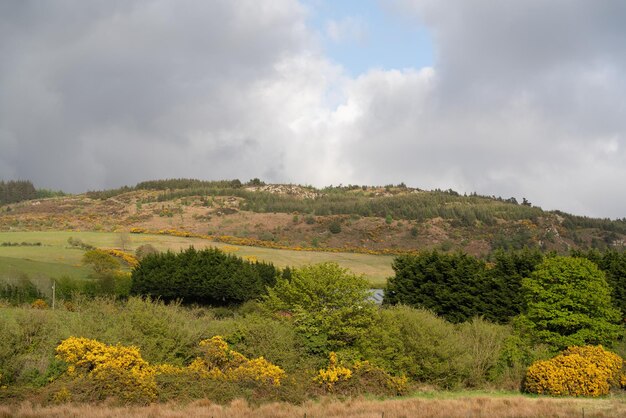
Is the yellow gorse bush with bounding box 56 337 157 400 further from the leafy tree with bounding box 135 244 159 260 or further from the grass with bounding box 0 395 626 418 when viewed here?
the leafy tree with bounding box 135 244 159 260

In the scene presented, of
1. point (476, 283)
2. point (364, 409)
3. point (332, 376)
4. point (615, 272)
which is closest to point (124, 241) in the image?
point (476, 283)

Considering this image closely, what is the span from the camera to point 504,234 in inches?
5625

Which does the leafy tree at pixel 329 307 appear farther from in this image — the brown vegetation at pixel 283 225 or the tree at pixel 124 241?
the brown vegetation at pixel 283 225

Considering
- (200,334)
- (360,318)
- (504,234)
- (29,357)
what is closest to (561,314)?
(360,318)

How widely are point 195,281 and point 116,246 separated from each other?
169 feet

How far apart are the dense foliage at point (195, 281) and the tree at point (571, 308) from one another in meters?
29.5

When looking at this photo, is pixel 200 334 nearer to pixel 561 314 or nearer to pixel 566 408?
pixel 566 408

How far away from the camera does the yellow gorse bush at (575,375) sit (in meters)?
27.7

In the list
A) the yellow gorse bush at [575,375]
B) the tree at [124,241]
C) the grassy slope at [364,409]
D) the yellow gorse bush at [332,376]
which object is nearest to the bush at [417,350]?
the yellow gorse bush at [332,376]

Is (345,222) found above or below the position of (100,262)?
above

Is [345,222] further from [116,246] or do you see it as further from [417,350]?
[417,350]

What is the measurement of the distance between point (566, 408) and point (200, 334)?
15683 millimetres

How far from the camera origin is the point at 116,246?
10800 cm

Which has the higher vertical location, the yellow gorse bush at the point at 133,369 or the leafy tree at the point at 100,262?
the leafy tree at the point at 100,262
